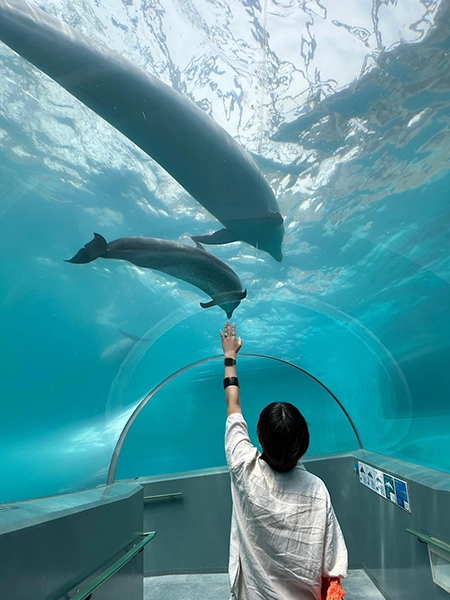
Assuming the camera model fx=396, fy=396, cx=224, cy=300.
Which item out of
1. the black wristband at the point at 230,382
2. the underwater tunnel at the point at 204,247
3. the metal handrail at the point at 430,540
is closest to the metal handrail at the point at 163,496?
the underwater tunnel at the point at 204,247

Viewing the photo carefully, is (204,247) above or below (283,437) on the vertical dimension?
above

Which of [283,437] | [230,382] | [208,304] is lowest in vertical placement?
[283,437]

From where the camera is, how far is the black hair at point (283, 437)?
4.66ft

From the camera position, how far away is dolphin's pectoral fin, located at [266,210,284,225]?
13.6 feet

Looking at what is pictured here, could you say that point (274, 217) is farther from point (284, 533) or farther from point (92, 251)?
point (284, 533)

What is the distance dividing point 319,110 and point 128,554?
4.35m

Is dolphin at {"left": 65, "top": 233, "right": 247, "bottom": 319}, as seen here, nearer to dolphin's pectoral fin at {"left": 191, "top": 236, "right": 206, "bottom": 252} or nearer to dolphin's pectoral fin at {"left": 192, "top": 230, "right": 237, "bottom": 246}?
dolphin's pectoral fin at {"left": 191, "top": 236, "right": 206, "bottom": 252}

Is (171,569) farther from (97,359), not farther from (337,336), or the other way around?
(337,336)

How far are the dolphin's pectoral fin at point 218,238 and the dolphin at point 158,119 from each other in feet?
0.04

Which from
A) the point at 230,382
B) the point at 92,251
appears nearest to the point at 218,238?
the point at 92,251

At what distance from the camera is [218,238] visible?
4461mm

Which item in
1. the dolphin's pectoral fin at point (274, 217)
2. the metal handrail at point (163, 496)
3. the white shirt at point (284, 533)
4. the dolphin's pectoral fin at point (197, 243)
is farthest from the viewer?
the metal handrail at point (163, 496)

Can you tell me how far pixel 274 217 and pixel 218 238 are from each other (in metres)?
0.67

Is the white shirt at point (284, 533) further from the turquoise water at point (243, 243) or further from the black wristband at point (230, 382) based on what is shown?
the turquoise water at point (243, 243)
